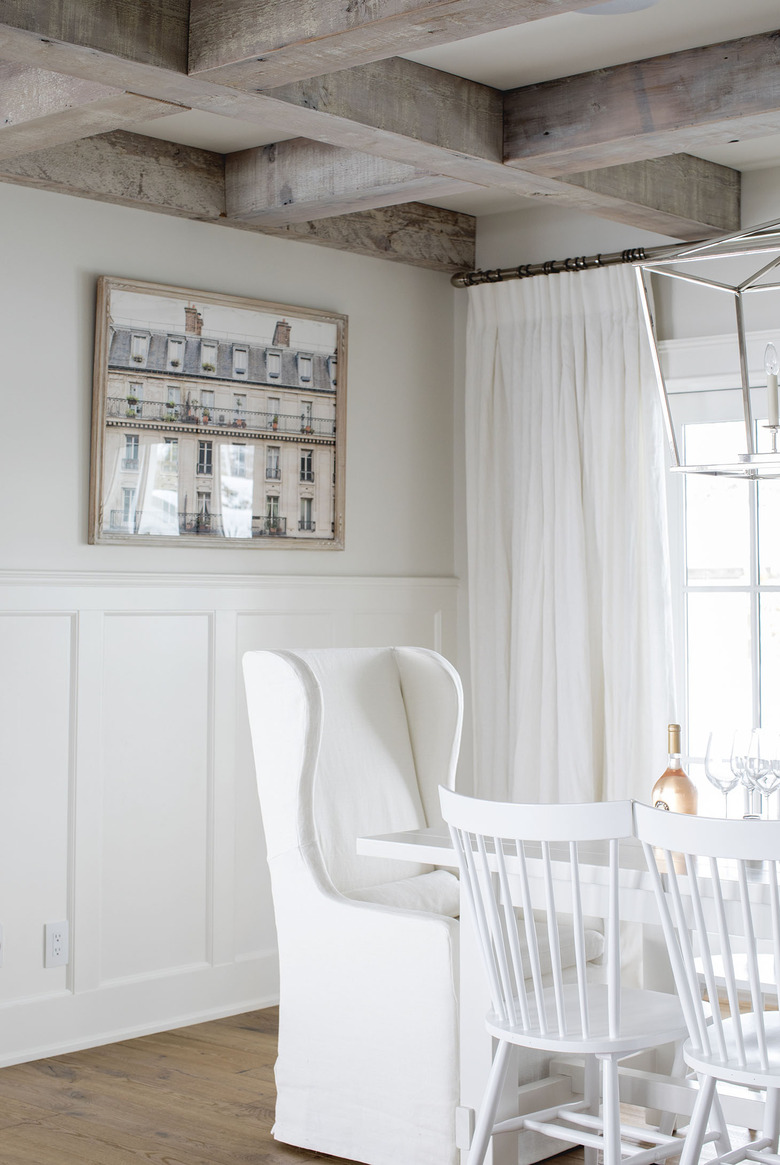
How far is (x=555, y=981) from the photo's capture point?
2482 mm

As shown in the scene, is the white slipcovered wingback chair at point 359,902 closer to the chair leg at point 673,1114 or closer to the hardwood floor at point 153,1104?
the hardwood floor at point 153,1104

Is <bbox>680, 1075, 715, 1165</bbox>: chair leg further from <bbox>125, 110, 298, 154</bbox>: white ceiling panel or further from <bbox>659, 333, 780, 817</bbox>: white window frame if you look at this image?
<bbox>125, 110, 298, 154</bbox>: white ceiling panel

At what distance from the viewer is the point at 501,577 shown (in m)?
4.89

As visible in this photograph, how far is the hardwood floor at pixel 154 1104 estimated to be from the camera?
3.18m

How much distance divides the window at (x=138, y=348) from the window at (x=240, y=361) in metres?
0.34

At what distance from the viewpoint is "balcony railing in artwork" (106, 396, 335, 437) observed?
4160 mm

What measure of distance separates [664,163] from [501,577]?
1.53 m

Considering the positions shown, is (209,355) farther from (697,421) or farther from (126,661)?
(697,421)

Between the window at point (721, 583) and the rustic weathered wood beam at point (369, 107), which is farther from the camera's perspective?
the window at point (721, 583)

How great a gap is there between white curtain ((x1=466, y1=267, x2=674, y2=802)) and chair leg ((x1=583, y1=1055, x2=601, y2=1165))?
5.09ft

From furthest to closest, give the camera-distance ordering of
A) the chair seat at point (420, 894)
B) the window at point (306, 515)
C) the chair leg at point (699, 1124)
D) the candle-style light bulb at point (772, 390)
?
1. the window at point (306, 515)
2. the chair seat at point (420, 894)
3. the chair leg at point (699, 1124)
4. the candle-style light bulb at point (772, 390)

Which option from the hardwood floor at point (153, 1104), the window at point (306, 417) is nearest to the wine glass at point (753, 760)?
the hardwood floor at point (153, 1104)

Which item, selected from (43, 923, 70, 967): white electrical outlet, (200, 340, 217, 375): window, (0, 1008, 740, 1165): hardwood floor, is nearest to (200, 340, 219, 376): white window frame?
(200, 340, 217, 375): window

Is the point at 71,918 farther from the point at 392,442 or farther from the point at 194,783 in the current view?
the point at 392,442
